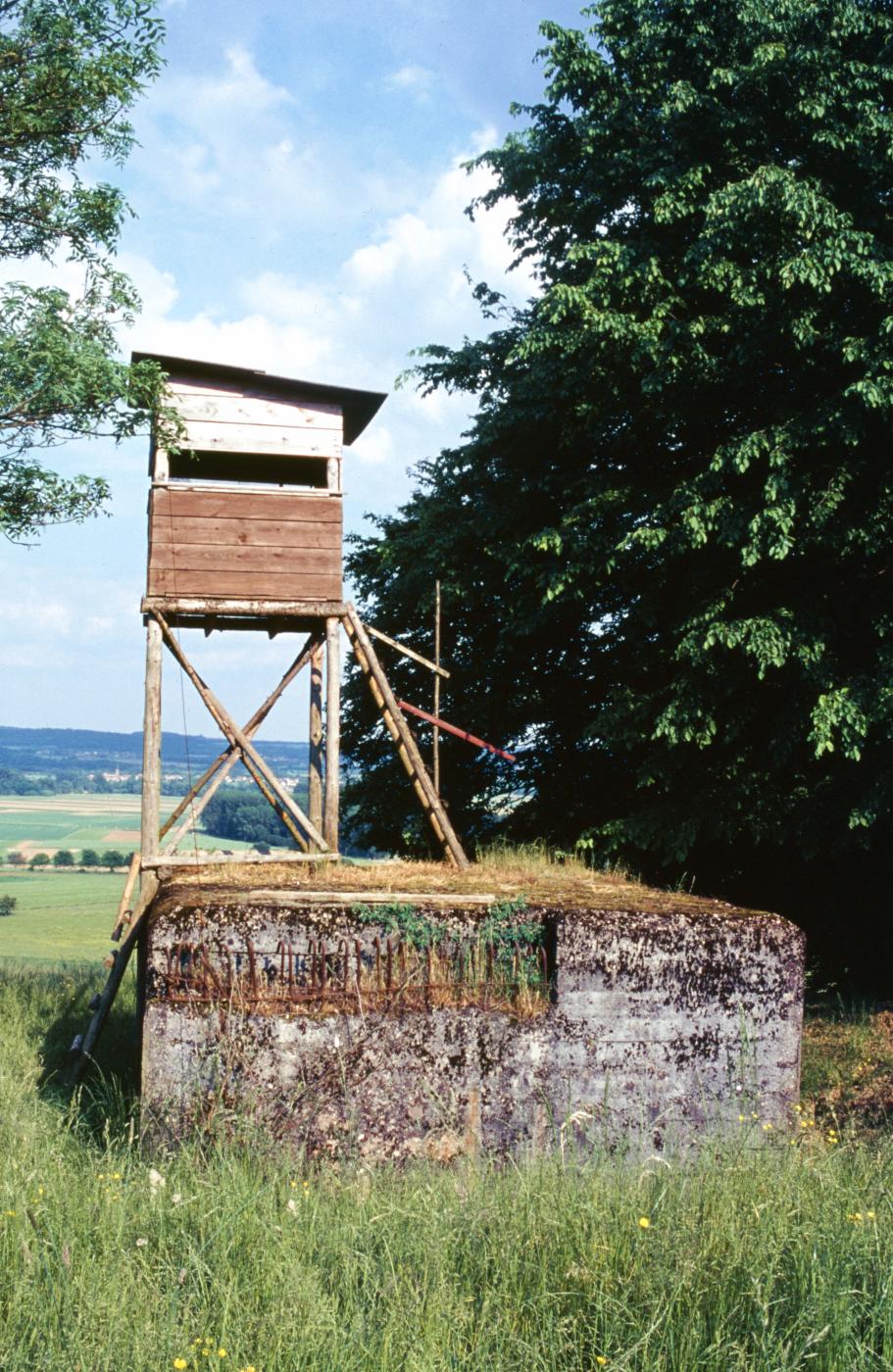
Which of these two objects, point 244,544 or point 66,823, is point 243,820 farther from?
point 66,823

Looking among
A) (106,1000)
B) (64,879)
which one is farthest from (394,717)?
(64,879)

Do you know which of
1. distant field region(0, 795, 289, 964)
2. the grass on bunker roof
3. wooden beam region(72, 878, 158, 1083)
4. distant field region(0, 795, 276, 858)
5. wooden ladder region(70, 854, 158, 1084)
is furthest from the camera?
distant field region(0, 795, 276, 858)

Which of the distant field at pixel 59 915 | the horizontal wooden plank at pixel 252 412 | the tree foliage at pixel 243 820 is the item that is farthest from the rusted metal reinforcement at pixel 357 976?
the tree foliage at pixel 243 820

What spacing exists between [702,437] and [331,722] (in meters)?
5.88

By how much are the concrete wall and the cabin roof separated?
6.31 m

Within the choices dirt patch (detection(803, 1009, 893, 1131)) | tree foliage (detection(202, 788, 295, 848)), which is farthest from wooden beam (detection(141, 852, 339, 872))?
tree foliage (detection(202, 788, 295, 848))

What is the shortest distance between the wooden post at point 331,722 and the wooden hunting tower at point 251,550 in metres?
0.01

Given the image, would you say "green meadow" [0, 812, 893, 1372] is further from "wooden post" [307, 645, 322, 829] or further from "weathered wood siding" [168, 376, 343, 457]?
"wooden post" [307, 645, 322, 829]

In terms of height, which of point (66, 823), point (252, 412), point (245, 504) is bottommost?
point (66, 823)

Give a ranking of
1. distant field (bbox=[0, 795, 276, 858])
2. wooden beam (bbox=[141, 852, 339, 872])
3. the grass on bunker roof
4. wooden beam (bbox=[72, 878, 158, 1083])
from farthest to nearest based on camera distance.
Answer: distant field (bbox=[0, 795, 276, 858]) < wooden beam (bbox=[141, 852, 339, 872]) < wooden beam (bbox=[72, 878, 158, 1083]) < the grass on bunker roof

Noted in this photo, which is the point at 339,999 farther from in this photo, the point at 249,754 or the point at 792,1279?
the point at 249,754

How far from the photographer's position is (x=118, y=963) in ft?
31.9

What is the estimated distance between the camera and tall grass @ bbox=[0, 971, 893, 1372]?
3.47 meters

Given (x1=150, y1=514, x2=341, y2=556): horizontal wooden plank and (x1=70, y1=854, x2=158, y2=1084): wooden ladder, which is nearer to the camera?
(x1=70, y1=854, x2=158, y2=1084): wooden ladder
